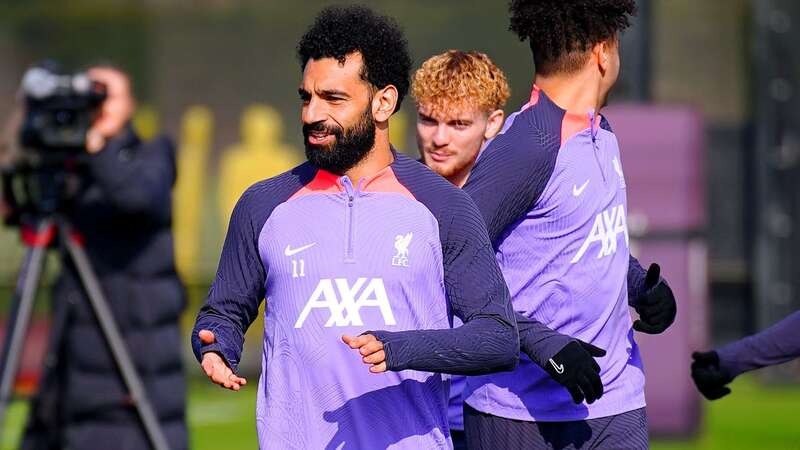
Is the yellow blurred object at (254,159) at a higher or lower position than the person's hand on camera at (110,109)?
lower

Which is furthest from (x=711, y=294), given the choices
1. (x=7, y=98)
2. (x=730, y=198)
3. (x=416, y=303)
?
(x=416, y=303)

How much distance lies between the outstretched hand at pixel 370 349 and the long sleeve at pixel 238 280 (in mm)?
410

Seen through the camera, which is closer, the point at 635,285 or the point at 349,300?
the point at 349,300

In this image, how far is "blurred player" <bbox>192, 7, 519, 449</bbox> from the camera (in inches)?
137

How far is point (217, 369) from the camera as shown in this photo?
3400 millimetres

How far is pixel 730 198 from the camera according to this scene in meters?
11.9

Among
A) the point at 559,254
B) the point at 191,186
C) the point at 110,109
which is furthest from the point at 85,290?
the point at 191,186

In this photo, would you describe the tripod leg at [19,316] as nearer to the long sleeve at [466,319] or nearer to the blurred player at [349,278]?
the blurred player at [349,278]

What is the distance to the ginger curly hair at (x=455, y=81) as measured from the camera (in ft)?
14.7

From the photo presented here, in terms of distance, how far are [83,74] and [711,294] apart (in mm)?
6829

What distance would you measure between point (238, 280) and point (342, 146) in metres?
0.38

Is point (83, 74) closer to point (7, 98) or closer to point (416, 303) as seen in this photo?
point (416, 303)

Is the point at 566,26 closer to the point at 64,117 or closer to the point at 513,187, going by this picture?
the point at 513,187

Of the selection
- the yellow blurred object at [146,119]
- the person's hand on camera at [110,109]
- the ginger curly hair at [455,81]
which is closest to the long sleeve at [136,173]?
the person's hand on camera at [110,109]
